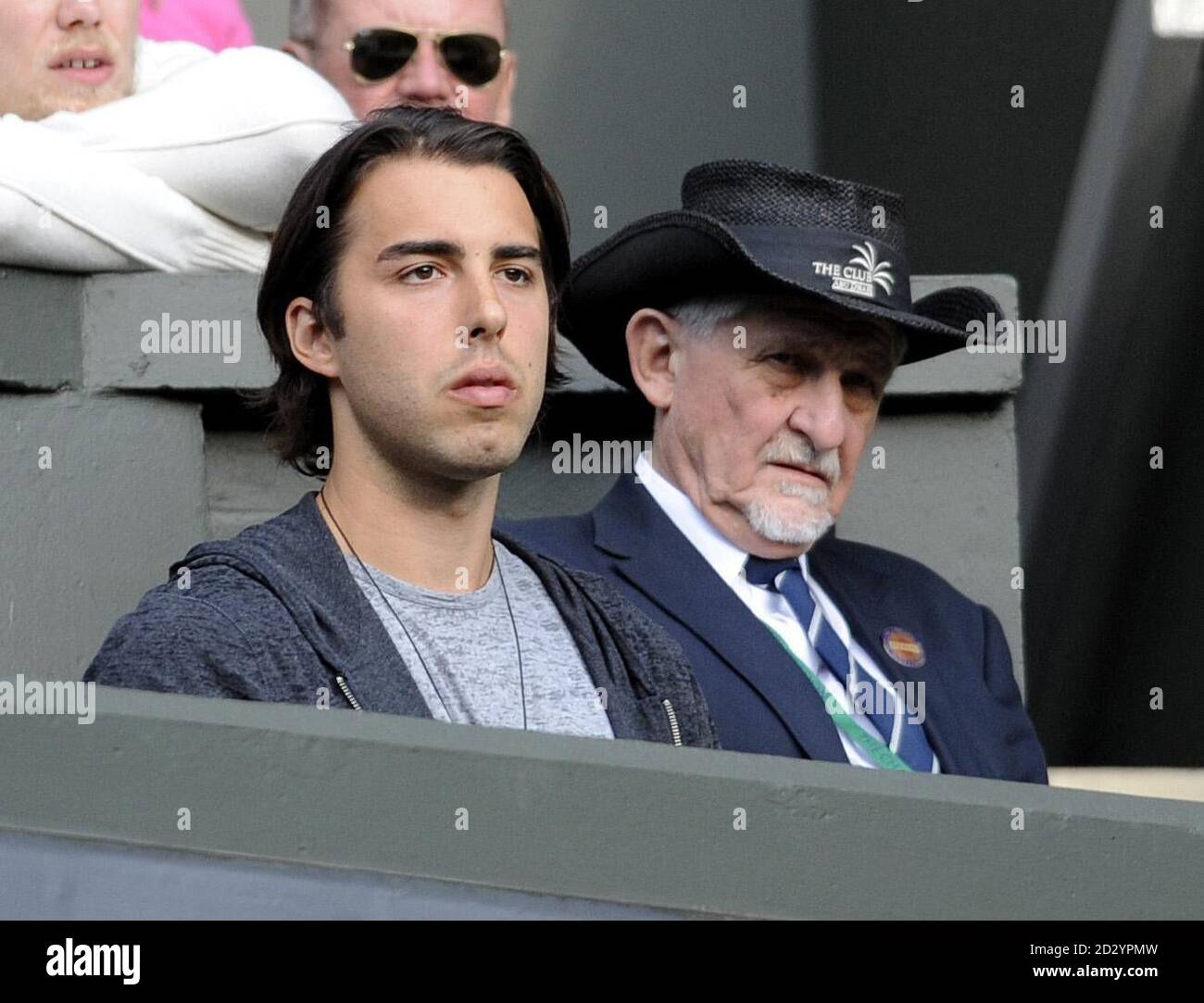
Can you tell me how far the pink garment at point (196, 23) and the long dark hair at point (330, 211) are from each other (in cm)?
157

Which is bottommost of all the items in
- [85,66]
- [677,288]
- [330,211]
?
[330,211]

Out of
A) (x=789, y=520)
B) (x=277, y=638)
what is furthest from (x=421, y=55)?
(x=277, y=638)

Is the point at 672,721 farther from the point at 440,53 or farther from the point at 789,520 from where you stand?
the point at 440,53

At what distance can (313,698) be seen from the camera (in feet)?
8.87

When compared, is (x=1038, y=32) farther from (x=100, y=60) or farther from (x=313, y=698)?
(x=313, y=698)

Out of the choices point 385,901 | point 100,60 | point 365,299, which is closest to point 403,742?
point 385,901

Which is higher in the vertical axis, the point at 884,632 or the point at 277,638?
the point at 884,632

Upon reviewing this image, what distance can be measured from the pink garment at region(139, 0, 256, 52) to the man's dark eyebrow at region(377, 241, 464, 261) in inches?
67.8

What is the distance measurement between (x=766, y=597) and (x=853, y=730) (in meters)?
0.25

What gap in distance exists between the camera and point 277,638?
8.86 feet

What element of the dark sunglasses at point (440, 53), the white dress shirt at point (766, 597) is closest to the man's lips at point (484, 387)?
the white dress shirt at point (766, 597)

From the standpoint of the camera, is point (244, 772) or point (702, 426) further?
point (702, 426)

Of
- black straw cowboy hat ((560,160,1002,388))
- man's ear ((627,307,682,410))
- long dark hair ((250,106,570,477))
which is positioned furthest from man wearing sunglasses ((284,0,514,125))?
long dark hair ((250,106,570,477))
